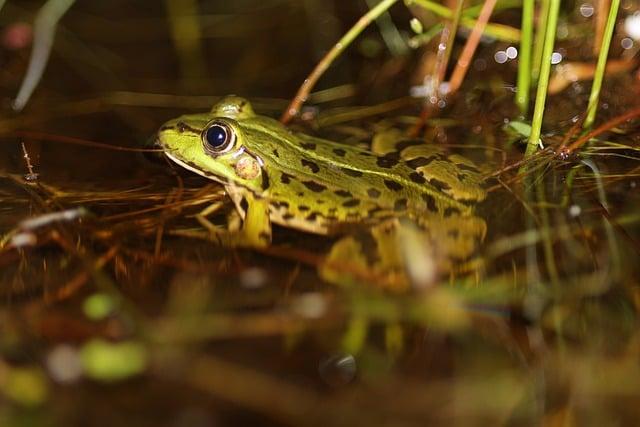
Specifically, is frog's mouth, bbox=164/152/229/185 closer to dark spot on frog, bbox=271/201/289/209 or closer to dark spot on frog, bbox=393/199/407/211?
dark spot on frog, bbox=271/201/289/209

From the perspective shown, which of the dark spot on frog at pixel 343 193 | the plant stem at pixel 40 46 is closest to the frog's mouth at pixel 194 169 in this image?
the dark spot on frog at pixel 343 193

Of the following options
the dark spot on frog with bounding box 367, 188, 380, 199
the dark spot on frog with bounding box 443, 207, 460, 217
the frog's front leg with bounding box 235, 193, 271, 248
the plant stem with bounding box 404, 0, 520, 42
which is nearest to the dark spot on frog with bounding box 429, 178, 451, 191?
the dark spot on frog with bounding box 443, 207, 460, 217

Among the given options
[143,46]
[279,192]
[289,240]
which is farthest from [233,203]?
[143,46]

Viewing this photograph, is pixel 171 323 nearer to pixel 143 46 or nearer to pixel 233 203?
pixel 233 203

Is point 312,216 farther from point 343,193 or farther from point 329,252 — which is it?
point 329,252

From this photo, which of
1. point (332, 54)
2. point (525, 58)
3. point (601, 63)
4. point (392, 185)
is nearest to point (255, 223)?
point (392, 185)

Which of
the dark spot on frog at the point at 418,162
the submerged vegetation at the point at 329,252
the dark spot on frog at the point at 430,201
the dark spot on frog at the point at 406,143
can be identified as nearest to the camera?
the submerged vegetation at the point at 329,252

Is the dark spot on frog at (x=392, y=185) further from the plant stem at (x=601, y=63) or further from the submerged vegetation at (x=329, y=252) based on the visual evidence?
the plant stem at (x=601, y=63)
